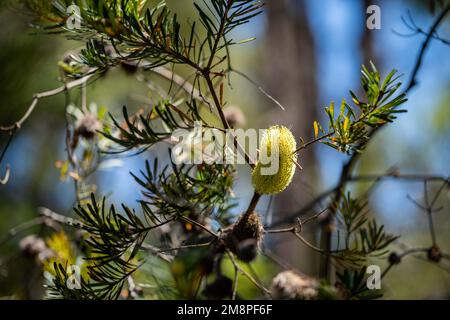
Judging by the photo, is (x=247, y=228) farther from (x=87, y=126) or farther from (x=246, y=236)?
(x=87, y=126)

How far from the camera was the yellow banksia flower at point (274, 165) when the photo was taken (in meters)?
0.53

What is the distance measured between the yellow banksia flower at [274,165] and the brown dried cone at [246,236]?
60mm

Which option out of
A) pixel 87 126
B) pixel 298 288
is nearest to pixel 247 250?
pixel 298 288

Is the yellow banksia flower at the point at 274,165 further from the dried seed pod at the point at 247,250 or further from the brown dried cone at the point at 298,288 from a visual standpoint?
the brown dried cone at the point at 298,288

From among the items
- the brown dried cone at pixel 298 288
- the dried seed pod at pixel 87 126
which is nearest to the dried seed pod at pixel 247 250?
the brown dried cone at pixel 298 288

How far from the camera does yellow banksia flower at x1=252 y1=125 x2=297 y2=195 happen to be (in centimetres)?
53

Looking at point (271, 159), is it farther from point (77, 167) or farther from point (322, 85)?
point (322, 85)

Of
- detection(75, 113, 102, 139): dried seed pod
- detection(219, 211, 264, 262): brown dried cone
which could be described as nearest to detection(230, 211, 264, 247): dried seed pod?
detection(219, 211, 264, 262): brown dried cone

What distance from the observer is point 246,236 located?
591mm

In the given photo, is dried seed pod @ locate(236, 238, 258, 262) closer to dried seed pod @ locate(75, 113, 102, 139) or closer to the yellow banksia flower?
the yellow banksia flower

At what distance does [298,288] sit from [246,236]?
6.8 inches

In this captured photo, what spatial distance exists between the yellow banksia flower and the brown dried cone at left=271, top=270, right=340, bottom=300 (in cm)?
21
